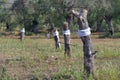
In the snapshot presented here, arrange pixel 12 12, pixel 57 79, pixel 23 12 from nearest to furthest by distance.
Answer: pixel 57 79, pixel 23 12, pixel 12 12

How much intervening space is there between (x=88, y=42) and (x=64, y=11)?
4620cm

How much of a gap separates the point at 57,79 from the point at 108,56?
286 inches

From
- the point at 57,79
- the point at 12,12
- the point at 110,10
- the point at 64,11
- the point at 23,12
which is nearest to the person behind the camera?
the point at 57,79

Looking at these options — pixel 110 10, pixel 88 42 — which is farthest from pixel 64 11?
pixel 88 42

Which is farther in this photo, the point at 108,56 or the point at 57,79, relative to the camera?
the point at 108,56

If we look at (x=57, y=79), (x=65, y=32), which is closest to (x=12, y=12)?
(x=65, y=32)

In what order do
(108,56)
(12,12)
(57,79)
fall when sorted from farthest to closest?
(12,12) < (108,56) < (57,79)

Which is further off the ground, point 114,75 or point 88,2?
point 88,2

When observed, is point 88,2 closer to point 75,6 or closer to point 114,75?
point 75,6

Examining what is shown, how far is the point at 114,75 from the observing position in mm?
8773

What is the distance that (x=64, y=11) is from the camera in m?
55.5

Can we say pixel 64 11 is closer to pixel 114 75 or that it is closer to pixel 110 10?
pixel 110 10

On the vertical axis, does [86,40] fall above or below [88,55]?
above

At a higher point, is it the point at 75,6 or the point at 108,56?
the point at 75,6
